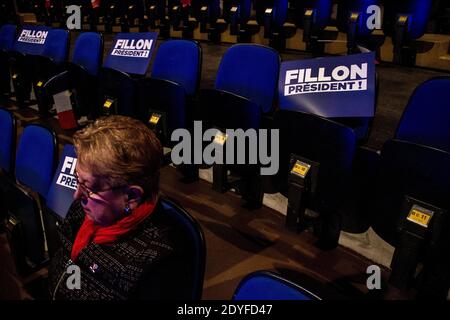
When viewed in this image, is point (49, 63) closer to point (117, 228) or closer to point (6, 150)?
point (6, 150)

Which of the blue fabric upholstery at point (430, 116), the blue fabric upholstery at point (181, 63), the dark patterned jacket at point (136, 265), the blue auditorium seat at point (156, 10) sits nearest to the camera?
the dark patterned jacket at point (136, 265)

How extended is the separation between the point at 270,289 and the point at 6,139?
3.99ft

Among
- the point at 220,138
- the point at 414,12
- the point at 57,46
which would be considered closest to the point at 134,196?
the point at 220,138

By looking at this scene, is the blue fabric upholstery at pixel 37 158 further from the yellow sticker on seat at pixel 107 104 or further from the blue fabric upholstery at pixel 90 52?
the blue fabric upholstery at pixel 90 52

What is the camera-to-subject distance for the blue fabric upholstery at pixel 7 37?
10.8ft

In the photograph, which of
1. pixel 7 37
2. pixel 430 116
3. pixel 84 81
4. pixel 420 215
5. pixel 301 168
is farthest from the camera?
pixel 7 37

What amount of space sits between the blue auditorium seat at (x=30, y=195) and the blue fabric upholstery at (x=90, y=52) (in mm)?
1098

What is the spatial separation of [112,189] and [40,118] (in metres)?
2.31

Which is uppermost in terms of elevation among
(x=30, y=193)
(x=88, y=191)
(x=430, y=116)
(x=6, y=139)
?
(x=430, y=116)

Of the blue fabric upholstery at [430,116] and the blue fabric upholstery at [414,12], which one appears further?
the blue fabric upholstery at [414,12]

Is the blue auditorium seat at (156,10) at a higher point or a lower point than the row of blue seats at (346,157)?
higher

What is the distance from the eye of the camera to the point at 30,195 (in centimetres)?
117

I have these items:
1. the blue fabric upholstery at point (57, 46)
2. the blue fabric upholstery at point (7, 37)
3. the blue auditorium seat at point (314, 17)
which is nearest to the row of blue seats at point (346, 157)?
the blue fabric upholstery at point (57, 46)

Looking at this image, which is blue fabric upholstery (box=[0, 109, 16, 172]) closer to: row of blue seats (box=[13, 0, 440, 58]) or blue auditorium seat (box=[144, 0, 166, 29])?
row of blue seats (box=[13, 0, 440, 58])
